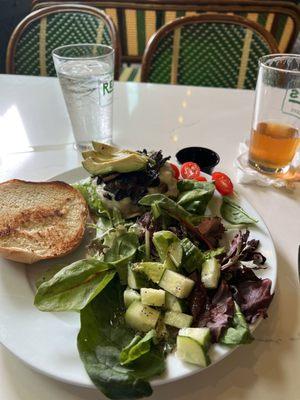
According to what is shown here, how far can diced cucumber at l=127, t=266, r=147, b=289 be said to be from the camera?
0.72m

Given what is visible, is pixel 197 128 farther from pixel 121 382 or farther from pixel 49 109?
pixel 121 382

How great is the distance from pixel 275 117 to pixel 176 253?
2.24 feet

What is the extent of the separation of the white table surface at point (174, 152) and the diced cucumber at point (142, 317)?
105 millimetres

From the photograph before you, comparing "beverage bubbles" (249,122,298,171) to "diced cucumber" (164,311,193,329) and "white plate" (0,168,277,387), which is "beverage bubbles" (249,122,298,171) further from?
"diced cucumber" (164,311,193,329)

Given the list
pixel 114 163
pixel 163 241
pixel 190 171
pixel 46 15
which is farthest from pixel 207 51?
pixel 163 241

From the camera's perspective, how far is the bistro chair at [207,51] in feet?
6.12

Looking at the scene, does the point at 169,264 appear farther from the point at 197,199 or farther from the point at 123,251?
the point at 197,199

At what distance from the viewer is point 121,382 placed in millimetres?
572

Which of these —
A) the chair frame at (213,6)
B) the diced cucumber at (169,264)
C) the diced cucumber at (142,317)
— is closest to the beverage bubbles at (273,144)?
the diced cucumber at (169,264)

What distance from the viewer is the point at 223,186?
1.02 metres

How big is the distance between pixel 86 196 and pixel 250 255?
0.49 meters

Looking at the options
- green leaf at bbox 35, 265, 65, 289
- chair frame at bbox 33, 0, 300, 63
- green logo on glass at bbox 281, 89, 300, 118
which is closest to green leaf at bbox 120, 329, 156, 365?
green leaf at bbox 35, 265, 65, 289

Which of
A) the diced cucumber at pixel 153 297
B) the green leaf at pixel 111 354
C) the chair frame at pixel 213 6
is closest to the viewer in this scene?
the green leaf at pixel 111 354

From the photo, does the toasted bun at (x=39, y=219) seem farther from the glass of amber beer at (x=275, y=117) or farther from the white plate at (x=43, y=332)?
the glass of amber beer at (x=275, y=117)
